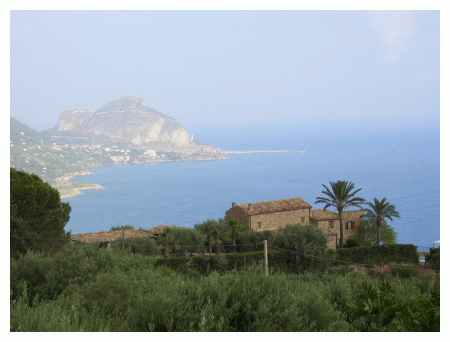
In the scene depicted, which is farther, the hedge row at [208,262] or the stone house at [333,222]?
the stone house at [333,222]

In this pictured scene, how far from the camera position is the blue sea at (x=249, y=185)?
68.2m

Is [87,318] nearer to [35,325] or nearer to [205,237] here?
Result: [35,325]

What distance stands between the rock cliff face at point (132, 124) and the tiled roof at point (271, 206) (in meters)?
87.2

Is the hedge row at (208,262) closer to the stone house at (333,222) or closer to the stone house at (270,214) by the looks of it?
the stone house at (270,214)

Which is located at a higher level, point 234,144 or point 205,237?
point 234,144

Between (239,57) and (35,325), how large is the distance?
119354 millimetres

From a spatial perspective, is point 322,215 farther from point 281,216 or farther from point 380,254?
point 380,254

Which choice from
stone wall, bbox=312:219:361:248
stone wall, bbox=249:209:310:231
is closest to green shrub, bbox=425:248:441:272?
stone wall, bbox=312:219:361:248

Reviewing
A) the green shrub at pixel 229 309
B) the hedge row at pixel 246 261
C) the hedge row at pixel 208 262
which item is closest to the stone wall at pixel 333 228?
the hedge row at pixel 246 261

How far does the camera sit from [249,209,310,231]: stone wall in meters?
28.7

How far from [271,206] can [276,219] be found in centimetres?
80
